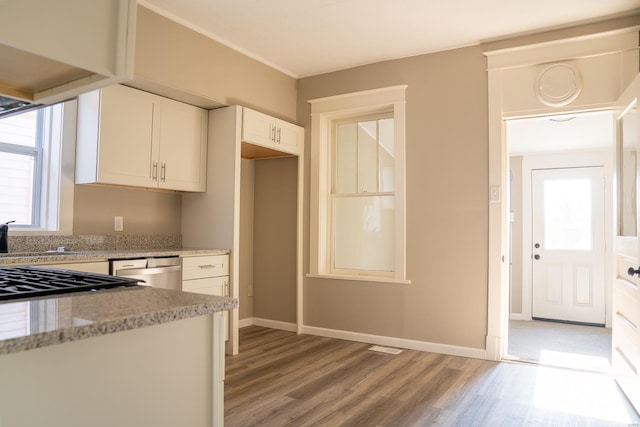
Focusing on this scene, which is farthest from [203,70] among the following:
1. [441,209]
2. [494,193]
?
[494,193]

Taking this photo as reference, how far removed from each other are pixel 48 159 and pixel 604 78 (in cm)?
423

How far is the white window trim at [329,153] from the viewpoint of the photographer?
4.16 meters

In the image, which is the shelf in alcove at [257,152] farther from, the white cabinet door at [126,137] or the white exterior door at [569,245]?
the white exterior door at [569,245]

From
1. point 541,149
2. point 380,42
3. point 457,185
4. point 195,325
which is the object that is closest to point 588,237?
point 541,149

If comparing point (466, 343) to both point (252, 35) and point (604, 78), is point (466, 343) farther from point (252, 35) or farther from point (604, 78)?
point (252, 35)

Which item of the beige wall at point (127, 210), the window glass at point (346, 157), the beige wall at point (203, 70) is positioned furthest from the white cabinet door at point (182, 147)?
the window glass at point (346, 157)

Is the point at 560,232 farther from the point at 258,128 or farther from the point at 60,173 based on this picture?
the point at 60,173

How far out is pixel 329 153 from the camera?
4699 millimetres

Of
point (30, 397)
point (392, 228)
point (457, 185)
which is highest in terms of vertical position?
point (457, 185)

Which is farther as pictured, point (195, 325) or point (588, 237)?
point (588, 237)

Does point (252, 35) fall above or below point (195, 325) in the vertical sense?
above

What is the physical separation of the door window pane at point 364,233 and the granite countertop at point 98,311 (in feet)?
10.4

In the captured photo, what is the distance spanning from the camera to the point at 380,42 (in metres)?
3.89

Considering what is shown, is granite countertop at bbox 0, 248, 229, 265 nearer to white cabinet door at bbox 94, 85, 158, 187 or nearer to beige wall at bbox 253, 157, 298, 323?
white cabinet door at bbox 94, 85, 158, 187
